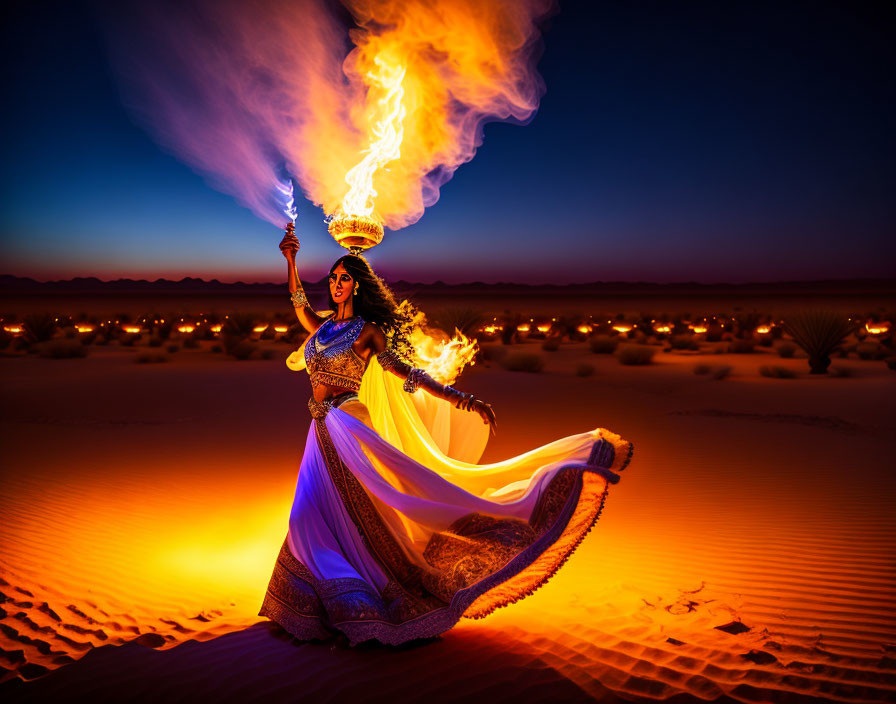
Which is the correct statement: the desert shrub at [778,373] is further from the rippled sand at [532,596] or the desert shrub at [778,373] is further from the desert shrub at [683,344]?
the desert shrub at [683,344]

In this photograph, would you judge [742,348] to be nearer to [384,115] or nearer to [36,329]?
[384,115]

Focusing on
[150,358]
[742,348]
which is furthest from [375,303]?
[742,348]

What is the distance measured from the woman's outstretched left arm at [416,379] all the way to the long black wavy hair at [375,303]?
13 centimetres

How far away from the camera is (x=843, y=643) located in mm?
3775

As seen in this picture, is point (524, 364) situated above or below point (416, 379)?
below

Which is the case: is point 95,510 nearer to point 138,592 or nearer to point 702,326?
point 138,592

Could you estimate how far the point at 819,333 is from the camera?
64.9ft

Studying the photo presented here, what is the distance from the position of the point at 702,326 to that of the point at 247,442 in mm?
40575

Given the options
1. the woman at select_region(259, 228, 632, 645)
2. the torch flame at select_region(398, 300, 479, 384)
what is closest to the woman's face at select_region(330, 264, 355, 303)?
the woman at select_region(259, 228, 632, 645)

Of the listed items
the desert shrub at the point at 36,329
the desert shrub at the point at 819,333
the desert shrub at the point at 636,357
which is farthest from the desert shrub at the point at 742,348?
the desert shrub at the point at 36,329

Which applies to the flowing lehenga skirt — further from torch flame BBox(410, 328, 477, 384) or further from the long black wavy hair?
torch flame BBox(410, 328, 477, 384)

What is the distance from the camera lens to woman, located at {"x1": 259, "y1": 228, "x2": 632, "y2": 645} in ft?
11.1

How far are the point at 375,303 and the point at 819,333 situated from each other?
20.5 metres

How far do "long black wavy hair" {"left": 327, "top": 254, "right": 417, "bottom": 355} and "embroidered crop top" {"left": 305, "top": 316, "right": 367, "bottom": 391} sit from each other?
0.14 metres
